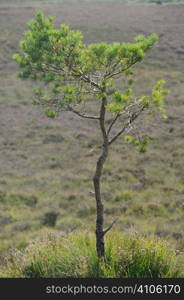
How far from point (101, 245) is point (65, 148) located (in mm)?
11566

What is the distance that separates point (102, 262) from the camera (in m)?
6.89

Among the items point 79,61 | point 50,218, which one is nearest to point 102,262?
point 79,61

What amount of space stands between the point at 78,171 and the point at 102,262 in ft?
30.2

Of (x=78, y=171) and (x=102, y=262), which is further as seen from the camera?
(x=78, y=171)

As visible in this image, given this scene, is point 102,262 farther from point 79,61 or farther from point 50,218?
point 50,218

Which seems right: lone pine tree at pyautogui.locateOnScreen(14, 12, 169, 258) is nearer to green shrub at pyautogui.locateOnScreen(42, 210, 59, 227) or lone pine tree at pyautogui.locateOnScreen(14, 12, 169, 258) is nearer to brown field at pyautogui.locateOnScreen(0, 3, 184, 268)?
brown field at pyautogui.locateOnScreen(0, 3, 184, 268)

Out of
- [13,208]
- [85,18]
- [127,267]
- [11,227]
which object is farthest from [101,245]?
[85,18]

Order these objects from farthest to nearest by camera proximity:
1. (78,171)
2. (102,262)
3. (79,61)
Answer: (78,171), (102,262), (79,61)

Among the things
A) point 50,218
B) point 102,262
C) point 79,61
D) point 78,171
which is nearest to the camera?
point 79,61

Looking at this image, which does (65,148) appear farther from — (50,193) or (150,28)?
(150,28)

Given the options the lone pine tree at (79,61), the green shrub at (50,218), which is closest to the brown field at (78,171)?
the green shrub at (50,218)

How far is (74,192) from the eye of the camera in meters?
14.1

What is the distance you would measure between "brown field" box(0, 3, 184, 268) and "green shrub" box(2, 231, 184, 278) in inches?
85.2

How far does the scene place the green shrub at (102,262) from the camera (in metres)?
6.80
